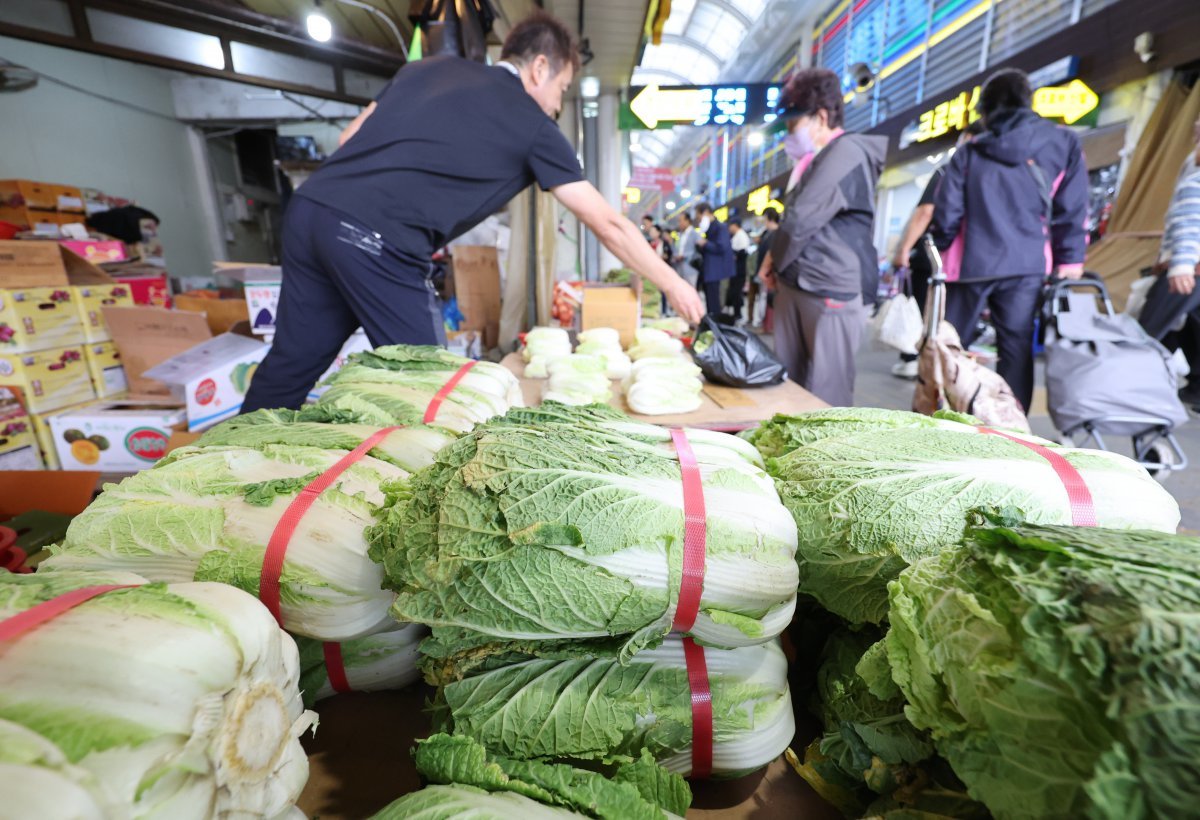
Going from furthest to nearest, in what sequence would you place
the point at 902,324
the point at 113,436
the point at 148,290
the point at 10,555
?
the point at 902,324
the point at 148,290
the point at 113,436
the point at 10,555

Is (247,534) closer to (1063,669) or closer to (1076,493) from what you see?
(1063,669)

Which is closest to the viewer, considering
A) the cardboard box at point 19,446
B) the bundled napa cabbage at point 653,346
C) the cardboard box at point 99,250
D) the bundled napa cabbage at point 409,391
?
the bundled napa cabbage at point 409,391

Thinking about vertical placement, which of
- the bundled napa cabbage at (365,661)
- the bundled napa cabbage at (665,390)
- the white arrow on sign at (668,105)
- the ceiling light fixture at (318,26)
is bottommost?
the bundled napa cabbage at (365,661)

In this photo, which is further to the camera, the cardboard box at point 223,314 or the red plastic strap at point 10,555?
the cardboard box at point 223,314

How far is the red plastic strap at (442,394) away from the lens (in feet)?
5.61

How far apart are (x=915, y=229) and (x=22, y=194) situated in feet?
35.5

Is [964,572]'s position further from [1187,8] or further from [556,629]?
[1187,8]

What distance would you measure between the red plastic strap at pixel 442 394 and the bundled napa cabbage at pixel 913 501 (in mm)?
1116

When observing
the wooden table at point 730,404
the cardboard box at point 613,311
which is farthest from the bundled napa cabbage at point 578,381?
the cardboard box at point 613,311

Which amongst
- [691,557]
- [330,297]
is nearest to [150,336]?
[330,297]

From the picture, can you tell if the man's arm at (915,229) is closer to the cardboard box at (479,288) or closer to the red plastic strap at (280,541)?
the cardboard box at (479,288)

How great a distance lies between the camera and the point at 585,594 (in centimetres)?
89

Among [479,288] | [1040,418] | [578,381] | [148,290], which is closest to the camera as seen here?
[578,381]

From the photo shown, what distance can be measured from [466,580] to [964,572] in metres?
0.78
